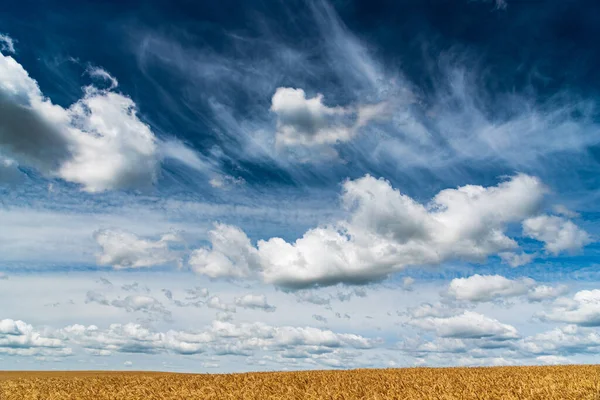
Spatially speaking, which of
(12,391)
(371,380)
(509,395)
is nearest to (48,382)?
(12,391)

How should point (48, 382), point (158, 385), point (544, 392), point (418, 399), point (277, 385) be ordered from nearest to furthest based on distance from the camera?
point (418, 399) → point (544, 392) → point (277, 385) → point (158, 385) → point (48, 382)

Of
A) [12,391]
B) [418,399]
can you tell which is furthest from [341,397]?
[12,391]

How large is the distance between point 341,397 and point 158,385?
9.38 metres

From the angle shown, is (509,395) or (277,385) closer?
(509,395)

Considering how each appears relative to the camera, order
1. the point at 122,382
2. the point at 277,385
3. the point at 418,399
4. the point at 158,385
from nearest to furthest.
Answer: the point at 418,399
the point at 277,385
the point at 158,385
the point at 122,382

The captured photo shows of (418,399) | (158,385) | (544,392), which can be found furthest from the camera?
(158,385)

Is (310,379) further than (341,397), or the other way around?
(310,379)

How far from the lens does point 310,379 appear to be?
21438 millimetres

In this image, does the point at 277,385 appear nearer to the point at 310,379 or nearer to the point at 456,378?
the point at 310,379

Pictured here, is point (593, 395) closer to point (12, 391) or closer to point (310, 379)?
point (310, 379)

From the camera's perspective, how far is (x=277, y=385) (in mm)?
19141

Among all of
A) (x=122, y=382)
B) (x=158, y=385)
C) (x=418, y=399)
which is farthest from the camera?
(x=122, y=382)

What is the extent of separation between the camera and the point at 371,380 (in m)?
21.1

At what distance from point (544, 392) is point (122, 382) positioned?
18628mm
